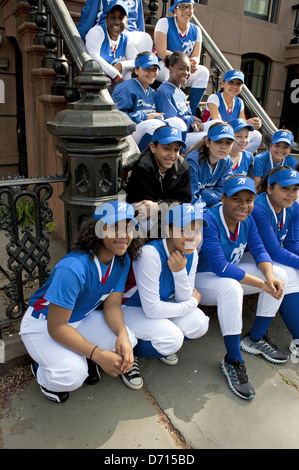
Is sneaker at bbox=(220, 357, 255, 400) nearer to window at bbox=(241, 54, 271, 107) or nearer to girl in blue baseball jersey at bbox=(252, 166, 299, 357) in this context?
girl in blue baseball jersey at bbox=(252, 166, 299, 357)

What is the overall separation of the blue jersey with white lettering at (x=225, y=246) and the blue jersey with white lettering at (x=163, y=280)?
Result: 0.89ft

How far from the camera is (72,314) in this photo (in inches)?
96.0

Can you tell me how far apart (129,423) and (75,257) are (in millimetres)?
1084

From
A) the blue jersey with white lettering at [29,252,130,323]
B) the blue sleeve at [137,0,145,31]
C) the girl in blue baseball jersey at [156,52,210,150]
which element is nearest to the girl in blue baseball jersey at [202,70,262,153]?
the girl in blue baseball jersey at [156,52,210,150]

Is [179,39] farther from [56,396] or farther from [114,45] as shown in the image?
[56,396]

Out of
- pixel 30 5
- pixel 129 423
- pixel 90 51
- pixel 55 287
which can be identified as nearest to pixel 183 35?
pixel 90 51

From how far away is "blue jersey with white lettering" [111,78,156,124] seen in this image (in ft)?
12.8

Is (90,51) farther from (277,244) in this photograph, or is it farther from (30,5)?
(277,244)

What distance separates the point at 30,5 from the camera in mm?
4402

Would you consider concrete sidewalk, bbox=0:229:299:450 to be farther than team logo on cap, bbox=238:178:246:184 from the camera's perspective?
No

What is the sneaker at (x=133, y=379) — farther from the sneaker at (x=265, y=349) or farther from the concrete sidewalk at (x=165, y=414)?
the sneaker at (x=265, y=349)

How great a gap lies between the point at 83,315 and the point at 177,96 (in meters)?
2.93

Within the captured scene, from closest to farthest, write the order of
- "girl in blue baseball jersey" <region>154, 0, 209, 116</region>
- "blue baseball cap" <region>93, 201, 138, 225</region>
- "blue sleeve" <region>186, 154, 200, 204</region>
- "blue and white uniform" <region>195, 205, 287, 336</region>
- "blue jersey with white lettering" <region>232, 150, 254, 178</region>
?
"blue baseball cap" <region>93, 201, 138, 225</region> < "blue and white uniform" <region>195, 205, 287, 336</region> < "blue sleeve" <region>186, 154, 200, 204</region> < "blue jersey with white lettering" <region>232, 150, 254, 178</region> < "girl in blue baseball jersey" <region>154, 0, 209, 116</region>

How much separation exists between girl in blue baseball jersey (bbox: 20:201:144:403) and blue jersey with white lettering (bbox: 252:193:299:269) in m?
1.38
